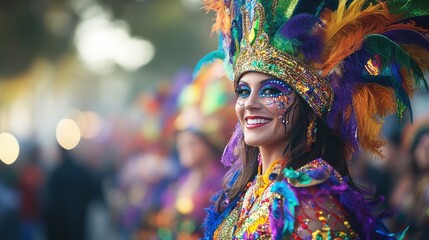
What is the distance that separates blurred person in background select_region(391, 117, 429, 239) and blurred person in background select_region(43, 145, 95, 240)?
5049mm

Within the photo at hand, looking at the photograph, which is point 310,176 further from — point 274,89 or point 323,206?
point 274,89

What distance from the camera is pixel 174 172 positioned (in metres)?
9.36

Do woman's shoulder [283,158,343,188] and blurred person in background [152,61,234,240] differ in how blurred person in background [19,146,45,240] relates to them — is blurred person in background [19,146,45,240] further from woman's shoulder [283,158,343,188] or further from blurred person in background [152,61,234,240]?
woman's shoulder [283,158,343,188]

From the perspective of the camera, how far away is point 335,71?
3.45m

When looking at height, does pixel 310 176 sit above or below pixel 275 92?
below

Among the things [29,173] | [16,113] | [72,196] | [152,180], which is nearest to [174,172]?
[152,180]

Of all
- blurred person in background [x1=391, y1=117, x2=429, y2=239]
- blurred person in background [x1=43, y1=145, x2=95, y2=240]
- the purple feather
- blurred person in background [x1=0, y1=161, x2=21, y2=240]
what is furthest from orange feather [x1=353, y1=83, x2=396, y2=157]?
blurred person in background [x1=0, y1=161, x2=21, y2=240]

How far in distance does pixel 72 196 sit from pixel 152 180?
1.44 meters

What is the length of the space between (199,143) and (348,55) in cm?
466

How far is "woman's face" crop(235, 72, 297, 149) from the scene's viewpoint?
11.4 feet

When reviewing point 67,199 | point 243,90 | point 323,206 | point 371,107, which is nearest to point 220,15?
point 243,90

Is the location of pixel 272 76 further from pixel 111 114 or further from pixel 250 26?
pixel 111 114

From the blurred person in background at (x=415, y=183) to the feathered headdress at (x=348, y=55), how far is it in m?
3.09

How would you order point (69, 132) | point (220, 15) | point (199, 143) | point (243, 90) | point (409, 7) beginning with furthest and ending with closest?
point (69, 132)
point (199, 143)
point (220, 15)
point (243, 90)
point (409, 7)
